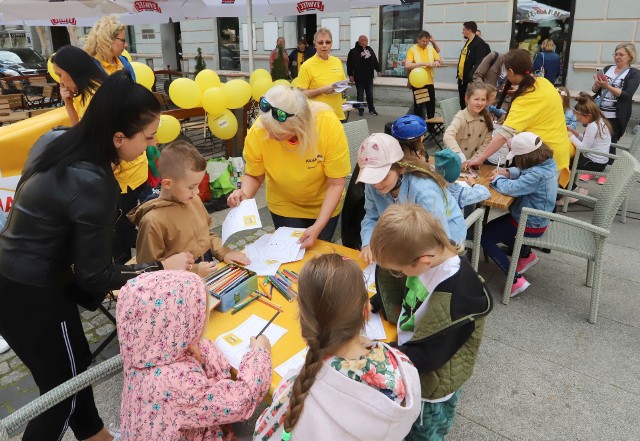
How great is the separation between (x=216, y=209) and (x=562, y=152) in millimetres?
3827

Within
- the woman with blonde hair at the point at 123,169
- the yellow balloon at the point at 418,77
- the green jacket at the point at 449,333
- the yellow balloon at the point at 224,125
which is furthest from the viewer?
the yellow balloon at the point at 418,77

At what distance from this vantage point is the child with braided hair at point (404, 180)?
93.5 inches

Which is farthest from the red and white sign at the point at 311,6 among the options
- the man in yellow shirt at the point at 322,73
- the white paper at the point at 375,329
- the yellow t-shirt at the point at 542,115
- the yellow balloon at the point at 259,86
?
the white paper at the point at 375,329

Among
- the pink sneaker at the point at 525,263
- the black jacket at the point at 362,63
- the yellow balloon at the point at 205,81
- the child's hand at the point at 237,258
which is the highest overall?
the black jacket at the point at 362,63

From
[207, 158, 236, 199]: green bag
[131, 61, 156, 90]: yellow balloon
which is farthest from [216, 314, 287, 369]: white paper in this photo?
[131, 61, 156, 90]: yellow balloon

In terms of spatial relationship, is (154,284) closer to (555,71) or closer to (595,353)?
(595,353)

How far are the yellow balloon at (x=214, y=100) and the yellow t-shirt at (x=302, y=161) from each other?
331 cm

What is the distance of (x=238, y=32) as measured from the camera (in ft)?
54.9

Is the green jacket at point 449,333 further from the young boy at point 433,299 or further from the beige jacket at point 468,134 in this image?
the beige jacket at point 468,134

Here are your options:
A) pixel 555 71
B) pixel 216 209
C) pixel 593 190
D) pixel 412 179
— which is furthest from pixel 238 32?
pixel 412 179

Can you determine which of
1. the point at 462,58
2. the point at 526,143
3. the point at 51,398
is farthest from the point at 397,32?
the point at 51,398

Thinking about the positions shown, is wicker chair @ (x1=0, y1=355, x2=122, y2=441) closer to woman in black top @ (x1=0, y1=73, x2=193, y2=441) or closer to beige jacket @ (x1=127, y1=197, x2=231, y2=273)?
woman in black top @ (x1=0, y1=73, x2=193, y2=441)

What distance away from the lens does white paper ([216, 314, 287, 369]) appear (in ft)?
6.03

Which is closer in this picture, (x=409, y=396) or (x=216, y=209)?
(x=409, y=396)
